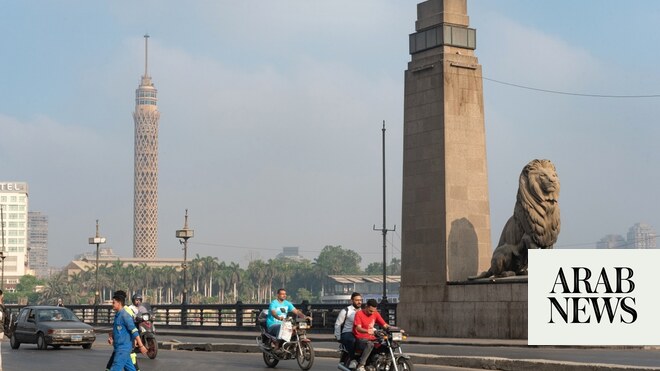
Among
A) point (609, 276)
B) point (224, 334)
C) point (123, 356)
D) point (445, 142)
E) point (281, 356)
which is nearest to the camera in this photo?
point (609, 276)

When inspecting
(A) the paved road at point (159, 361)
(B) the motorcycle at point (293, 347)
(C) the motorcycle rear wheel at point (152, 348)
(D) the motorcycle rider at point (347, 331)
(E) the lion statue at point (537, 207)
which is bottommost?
(A) the paved road at point (159, 361)

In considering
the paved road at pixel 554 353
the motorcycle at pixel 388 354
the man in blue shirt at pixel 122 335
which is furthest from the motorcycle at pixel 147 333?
the man in blue shirt at pixel 122 335

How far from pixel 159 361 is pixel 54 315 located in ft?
27.8

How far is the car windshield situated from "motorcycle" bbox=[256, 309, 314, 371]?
37.9 feet

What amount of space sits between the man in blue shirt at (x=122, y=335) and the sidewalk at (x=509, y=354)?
787 cm

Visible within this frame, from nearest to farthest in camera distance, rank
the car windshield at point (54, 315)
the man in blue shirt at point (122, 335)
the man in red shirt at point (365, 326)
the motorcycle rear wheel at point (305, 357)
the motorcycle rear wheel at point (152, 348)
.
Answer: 1. the man in blue shirt at point (122, 335)
2. the man in red shirt at point (365, 326)
3. the motorcycle rear wheel at point (305, 357)
4. the motorcycle rear wheel at point (152, 348)
5. the car windshield at point (54, 315)

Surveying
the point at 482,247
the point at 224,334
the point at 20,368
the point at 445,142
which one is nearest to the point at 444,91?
the point at 445,142

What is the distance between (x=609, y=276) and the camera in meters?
14.6

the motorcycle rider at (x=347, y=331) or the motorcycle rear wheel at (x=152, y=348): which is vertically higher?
the motorcycle rider at (x=347, y=331)

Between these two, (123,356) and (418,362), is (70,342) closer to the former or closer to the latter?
(418,362)

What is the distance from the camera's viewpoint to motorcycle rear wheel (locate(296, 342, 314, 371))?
23.3 metres

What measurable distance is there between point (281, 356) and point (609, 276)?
36.7 ft

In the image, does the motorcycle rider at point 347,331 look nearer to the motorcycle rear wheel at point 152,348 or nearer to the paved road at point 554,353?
the paved road at point 554,353

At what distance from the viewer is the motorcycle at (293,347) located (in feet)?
76.8
